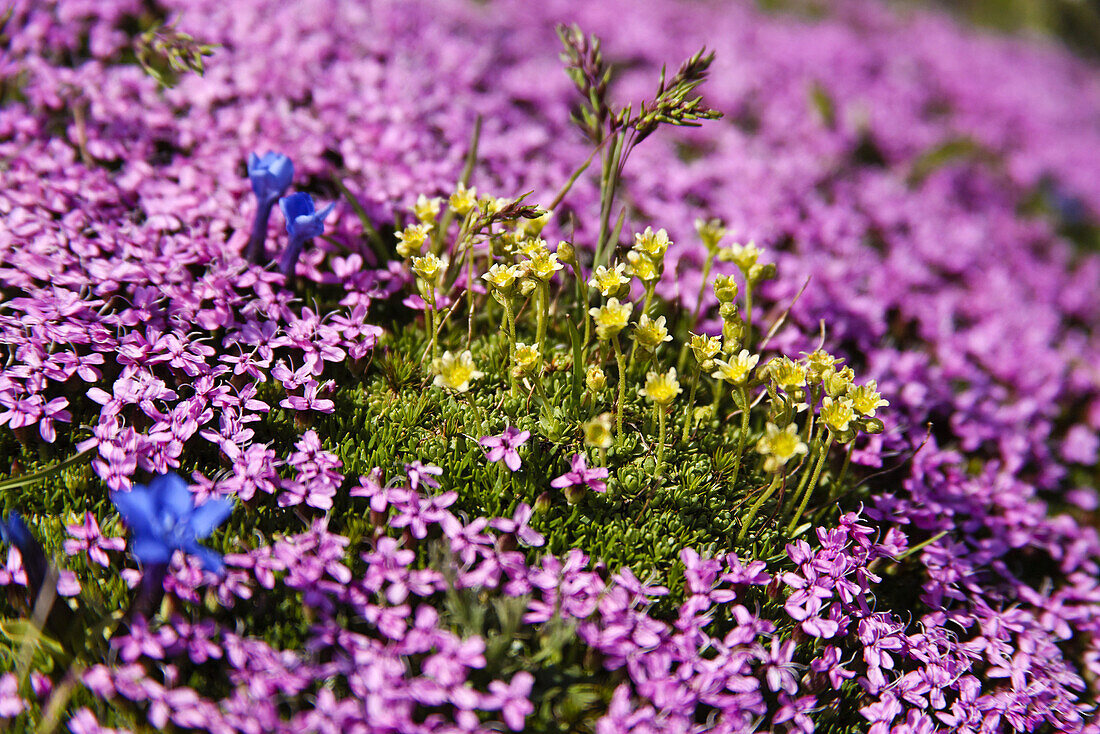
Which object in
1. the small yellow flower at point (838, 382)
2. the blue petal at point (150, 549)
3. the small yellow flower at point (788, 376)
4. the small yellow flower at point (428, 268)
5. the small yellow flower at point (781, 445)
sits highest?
the small yellow flower at point (838, 382)

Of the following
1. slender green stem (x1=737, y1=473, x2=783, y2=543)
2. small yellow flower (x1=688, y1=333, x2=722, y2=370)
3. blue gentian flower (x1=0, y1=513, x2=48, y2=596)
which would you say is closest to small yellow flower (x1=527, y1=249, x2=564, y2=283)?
small yellow flower (x1=688, y1=333, x2=722, y2=370)

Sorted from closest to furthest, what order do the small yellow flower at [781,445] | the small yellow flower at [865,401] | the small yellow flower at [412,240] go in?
the small yellow flower at [781,445], the small yellow flower at [865,401], the small yellow flower at [412,240]

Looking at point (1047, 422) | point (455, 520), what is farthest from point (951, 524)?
point (455, 520)

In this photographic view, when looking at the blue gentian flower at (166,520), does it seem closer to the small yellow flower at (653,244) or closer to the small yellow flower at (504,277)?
the small yellow flower at (504,277)

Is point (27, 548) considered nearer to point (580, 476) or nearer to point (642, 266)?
point (580, 476)

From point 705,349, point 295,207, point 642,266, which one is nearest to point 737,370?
point 705,349

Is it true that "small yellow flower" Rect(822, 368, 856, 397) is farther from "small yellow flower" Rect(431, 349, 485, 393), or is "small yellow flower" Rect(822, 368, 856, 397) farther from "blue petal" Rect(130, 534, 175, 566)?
"blue petal" Rect(130, 534, 175, 566)

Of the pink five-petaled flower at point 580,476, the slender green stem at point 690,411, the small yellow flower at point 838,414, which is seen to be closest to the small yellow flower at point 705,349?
the slender green stem at point 690,411

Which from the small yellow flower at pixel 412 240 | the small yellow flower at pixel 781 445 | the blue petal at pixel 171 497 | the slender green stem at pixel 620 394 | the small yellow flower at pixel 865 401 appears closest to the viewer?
the blue petal at pixel 171 497
